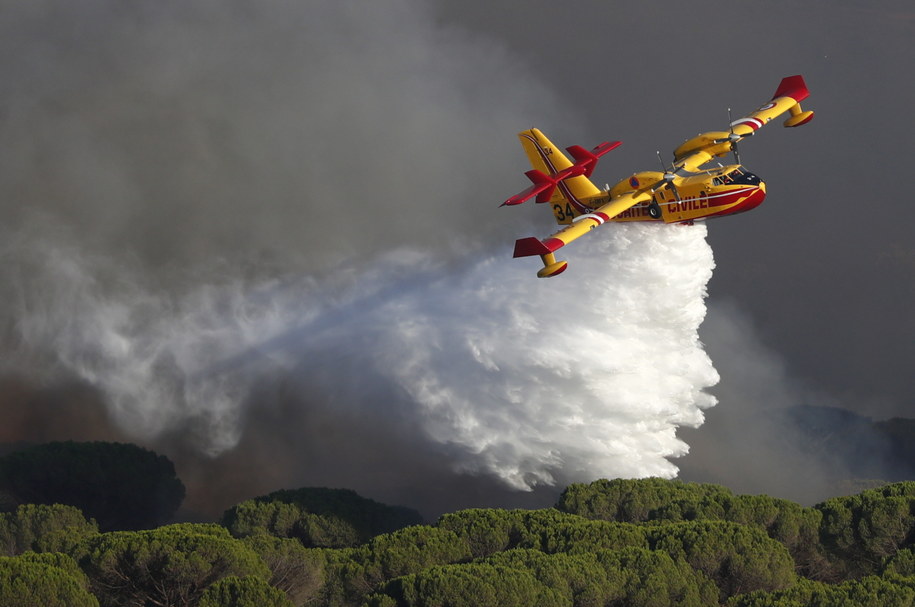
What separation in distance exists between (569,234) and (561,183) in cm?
638

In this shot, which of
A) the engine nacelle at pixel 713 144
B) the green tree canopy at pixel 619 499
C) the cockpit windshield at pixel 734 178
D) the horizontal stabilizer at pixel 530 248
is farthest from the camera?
the green tree canopy at pixel 619 499

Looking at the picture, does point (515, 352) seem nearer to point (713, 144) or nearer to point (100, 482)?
point (713, 144)

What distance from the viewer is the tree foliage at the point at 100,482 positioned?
73.3 m

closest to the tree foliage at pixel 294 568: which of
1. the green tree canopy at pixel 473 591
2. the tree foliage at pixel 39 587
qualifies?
the green tree canopy at pixel 473 591

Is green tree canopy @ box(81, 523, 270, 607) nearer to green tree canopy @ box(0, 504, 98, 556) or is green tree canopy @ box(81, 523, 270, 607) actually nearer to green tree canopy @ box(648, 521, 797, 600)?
green tree canopy @ box(0, 504, 98, 556)

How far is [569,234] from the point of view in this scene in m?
46.0

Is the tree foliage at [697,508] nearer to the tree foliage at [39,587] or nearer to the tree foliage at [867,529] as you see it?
the tree foliage at [867,529]

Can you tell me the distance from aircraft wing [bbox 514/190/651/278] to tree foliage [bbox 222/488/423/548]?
2327 cm

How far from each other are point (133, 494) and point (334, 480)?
10480 millimetres

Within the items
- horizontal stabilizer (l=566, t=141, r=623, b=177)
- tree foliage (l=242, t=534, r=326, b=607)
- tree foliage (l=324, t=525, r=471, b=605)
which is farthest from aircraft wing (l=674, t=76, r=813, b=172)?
tree foliage (l=242, t=534, r=326, b=607)

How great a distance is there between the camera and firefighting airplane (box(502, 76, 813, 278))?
46653 millimetres

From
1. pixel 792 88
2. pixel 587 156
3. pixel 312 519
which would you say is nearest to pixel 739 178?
pixel 587 156

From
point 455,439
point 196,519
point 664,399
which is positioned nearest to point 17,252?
point 196,519

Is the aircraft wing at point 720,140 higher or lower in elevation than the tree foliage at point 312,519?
higher
